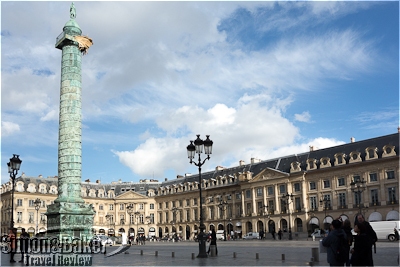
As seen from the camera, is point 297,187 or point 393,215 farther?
point 297,187

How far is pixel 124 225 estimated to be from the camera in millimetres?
81812

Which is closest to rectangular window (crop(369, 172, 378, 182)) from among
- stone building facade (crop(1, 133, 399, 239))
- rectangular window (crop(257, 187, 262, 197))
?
stone building facade (crop(1, 133, 399, 239))

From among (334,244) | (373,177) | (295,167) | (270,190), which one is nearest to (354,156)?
(373,177)

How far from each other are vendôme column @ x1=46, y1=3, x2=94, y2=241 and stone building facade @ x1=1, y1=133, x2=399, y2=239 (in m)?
20.6

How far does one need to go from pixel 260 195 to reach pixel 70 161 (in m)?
36.1

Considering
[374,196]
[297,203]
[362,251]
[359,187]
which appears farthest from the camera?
[297,203]

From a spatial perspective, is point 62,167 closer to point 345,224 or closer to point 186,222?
point 345,224

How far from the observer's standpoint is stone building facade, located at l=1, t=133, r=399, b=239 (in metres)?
50.2

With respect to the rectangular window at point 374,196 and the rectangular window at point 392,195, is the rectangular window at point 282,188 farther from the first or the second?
the rectangular window at point 392,195

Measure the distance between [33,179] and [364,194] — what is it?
5121cm

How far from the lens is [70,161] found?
30.3 meters

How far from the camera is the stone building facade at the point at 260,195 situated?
165ft

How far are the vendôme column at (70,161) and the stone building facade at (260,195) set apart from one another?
20.6 metres

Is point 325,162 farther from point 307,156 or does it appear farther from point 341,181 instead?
point 307,156
